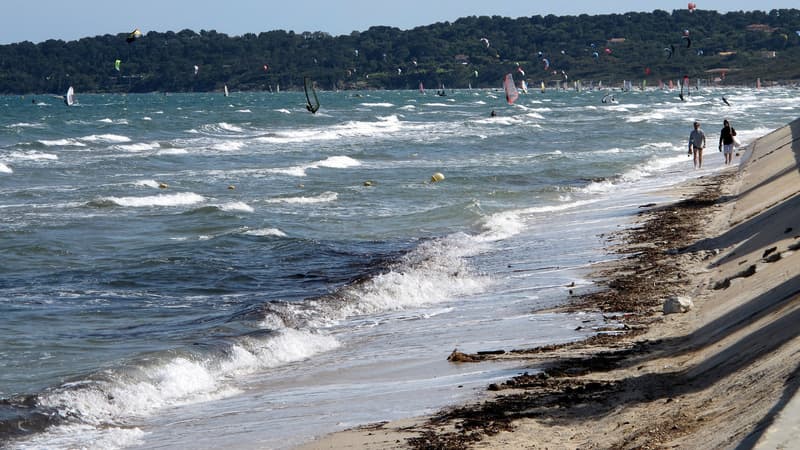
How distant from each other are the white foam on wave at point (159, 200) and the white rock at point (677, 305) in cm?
1839

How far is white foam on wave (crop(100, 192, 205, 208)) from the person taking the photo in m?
27.4

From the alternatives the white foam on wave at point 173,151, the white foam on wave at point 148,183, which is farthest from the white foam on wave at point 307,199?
the white foam on wave at point 173,151

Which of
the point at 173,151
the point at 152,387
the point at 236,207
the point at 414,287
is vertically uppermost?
the point at 152,387

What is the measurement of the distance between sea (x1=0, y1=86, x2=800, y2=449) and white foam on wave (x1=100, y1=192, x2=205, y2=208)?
7cm

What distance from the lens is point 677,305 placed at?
10.7 m

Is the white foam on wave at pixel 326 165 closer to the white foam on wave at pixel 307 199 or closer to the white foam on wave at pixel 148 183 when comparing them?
the white foam on wave at pixel 148 183

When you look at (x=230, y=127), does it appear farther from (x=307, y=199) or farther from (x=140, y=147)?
(x=307, y=199)

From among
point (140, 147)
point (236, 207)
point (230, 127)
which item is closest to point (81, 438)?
point (236, 207)

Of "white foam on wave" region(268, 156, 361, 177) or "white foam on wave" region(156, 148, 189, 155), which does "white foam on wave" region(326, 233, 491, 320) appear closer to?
"white foam on wave" region(268, 156, 361, 177)

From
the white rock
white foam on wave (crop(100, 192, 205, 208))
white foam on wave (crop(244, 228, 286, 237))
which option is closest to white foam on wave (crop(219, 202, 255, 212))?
white foam on wave (crop(100, 192, 205, 208))

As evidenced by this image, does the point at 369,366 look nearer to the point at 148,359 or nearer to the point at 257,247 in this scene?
the point at 148,359

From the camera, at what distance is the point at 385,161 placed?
41906 millimetres

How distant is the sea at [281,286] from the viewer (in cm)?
921

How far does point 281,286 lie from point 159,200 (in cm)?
1328
